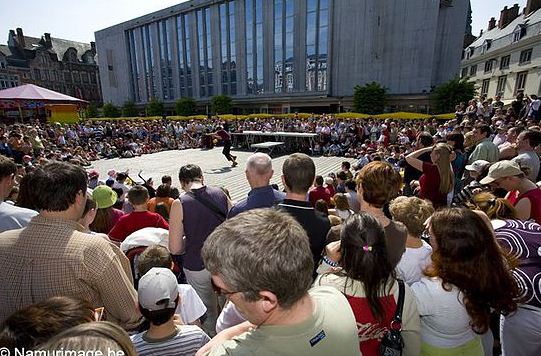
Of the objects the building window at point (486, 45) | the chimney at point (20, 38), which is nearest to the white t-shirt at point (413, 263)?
the building window at point (486, 45)

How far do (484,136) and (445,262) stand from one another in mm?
5460

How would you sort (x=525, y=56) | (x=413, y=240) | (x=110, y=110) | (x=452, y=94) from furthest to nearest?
1. (x=110, y=110)
2. (x=525, y=56)
3. (x=452, y=94)
4. (x=413, y=240)

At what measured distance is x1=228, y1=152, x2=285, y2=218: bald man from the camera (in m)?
2.92

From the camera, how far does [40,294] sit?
1.66 meters

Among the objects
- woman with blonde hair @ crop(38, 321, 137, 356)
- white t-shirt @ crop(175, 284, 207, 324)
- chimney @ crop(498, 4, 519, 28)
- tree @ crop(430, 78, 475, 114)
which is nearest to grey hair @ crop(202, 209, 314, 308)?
woman with blonde hair @ crop(38, 321, 137, 356)

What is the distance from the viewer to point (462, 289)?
68.1 inches

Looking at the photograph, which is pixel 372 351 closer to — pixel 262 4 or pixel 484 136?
pixel 484 136

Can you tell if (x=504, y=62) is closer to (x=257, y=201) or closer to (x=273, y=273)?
(x=257, y=201)

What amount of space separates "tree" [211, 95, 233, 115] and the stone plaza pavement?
22505 millimetres

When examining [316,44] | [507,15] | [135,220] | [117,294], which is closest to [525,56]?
[507,15]

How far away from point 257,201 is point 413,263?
1504mm

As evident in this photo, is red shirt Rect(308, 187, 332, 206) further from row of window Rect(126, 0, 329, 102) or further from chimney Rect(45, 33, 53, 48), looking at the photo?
chimney Rect(45, 33, 53, 48)

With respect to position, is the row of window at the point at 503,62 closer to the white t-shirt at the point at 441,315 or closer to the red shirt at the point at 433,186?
the red shirt at the point at 433,186

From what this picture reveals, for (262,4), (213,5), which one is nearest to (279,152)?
(262,4)
